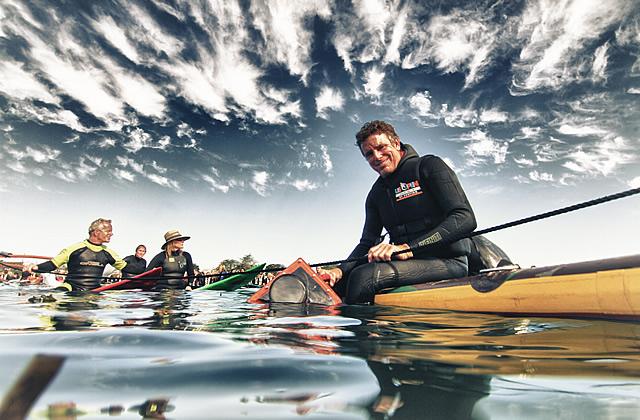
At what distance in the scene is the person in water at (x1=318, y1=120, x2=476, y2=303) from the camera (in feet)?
13.3

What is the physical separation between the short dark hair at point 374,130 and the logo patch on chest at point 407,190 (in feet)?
2.27

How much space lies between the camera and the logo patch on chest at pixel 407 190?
445 centimetres

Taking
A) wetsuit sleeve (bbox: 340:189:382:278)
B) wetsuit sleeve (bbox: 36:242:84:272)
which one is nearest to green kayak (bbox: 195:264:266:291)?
wetsuit sleeve (bbox: 36:242:84:272)

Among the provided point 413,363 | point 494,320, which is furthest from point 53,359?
point 494,320

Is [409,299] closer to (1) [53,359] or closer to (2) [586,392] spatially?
(2) [586,392]

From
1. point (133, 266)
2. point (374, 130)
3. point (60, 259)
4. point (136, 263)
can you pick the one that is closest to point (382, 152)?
point (374, 130)

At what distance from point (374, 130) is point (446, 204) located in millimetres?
1299

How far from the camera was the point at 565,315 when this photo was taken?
8.82 ft

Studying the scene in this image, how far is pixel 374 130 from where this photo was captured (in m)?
4.71

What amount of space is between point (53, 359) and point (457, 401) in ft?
4.09

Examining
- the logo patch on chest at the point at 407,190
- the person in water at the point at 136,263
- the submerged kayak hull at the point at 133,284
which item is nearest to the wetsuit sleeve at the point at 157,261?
the submerged kayak hull at the point at 133,284

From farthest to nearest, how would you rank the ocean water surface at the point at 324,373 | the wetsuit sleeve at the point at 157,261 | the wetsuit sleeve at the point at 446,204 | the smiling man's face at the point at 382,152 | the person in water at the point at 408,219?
the wetsuit sleeve at the point at 157,261
the smiling man's face at the point at 382,152
the person in water at the point at 408,219
the wetsuit sleeve at the point at 446,204
the ocean water surface at the point at 324,373

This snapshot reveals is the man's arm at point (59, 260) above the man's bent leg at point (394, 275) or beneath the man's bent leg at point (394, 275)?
above

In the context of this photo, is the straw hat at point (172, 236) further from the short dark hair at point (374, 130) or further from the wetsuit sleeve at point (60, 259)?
the short dark hair at point (374, 130)
